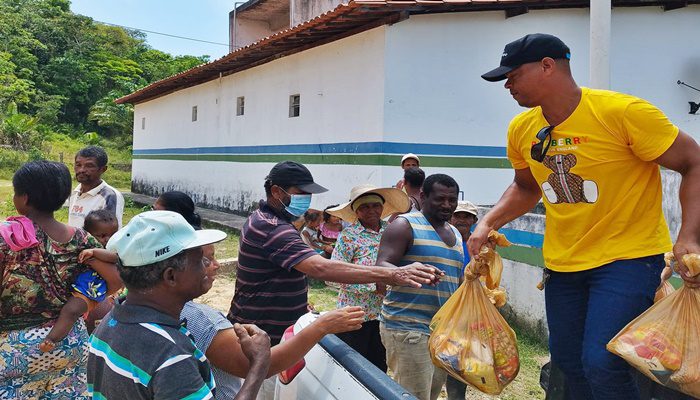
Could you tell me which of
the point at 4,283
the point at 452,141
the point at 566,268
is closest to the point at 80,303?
the point at 4,283

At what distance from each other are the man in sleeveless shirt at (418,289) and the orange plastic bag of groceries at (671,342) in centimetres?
139

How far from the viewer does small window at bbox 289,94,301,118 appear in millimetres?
11539

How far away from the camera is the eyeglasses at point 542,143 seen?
2.26m

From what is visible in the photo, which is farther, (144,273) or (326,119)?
(326,119)

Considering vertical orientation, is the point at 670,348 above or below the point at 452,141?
below

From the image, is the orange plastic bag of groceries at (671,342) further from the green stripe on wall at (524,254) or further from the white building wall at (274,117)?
the white building wall at (274,117)

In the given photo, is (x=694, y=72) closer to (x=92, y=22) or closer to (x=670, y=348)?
(x=670, y=348)

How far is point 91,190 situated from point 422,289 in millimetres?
2542

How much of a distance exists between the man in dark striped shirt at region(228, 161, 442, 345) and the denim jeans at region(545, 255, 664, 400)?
23.1 inches

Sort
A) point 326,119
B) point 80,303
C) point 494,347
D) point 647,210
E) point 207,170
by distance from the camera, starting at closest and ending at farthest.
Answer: point 647,210 → point 494,347 → point 80,303 → point 326,119 → point 207,170

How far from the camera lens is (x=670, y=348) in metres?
1.79

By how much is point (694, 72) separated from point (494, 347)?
8408 millimetres

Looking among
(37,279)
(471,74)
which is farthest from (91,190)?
(471,74)

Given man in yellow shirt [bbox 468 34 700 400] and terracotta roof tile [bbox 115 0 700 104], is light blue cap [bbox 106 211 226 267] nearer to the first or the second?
man in yellow shirt [bbox 468 34 700 400]
